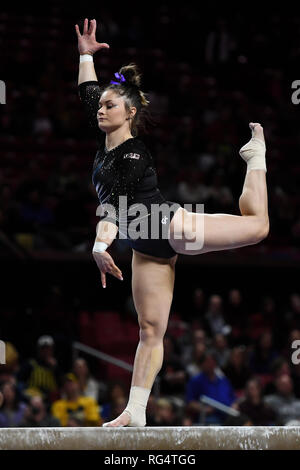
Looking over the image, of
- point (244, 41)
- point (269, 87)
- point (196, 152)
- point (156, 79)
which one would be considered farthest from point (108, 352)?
point (244, 41)

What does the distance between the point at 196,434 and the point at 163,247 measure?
947 millimetres

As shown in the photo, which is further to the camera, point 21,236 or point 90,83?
point 21,236

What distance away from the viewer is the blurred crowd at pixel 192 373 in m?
6.70

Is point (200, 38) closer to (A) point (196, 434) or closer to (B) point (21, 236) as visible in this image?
(B) point (21, 236)

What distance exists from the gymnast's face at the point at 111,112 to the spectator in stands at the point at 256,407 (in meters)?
3.89

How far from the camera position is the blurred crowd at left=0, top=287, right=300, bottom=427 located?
6.70 m

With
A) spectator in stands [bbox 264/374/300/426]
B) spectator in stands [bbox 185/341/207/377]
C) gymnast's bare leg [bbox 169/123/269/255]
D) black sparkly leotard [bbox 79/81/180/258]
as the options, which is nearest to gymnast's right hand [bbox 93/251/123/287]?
black sparkly leotard [bbox 79/81/180/258]

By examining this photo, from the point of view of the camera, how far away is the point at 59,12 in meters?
12.5

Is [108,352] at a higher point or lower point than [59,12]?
lower

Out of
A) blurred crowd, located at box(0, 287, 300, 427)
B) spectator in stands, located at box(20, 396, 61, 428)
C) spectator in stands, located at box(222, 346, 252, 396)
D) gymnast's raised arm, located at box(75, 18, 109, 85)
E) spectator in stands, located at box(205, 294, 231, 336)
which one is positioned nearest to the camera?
gymnast's raised arm, located at box(75, 18, 109, 85)

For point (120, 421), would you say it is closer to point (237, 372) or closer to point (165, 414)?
point (165, 414)

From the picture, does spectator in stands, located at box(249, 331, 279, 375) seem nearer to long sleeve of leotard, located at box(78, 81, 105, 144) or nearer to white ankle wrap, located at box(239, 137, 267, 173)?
white ankle wrap, located at box(239, 137, 267, 173)

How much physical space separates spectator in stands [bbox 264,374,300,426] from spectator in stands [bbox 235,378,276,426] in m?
0.30

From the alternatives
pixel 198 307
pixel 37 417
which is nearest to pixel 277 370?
pixel 198 307
